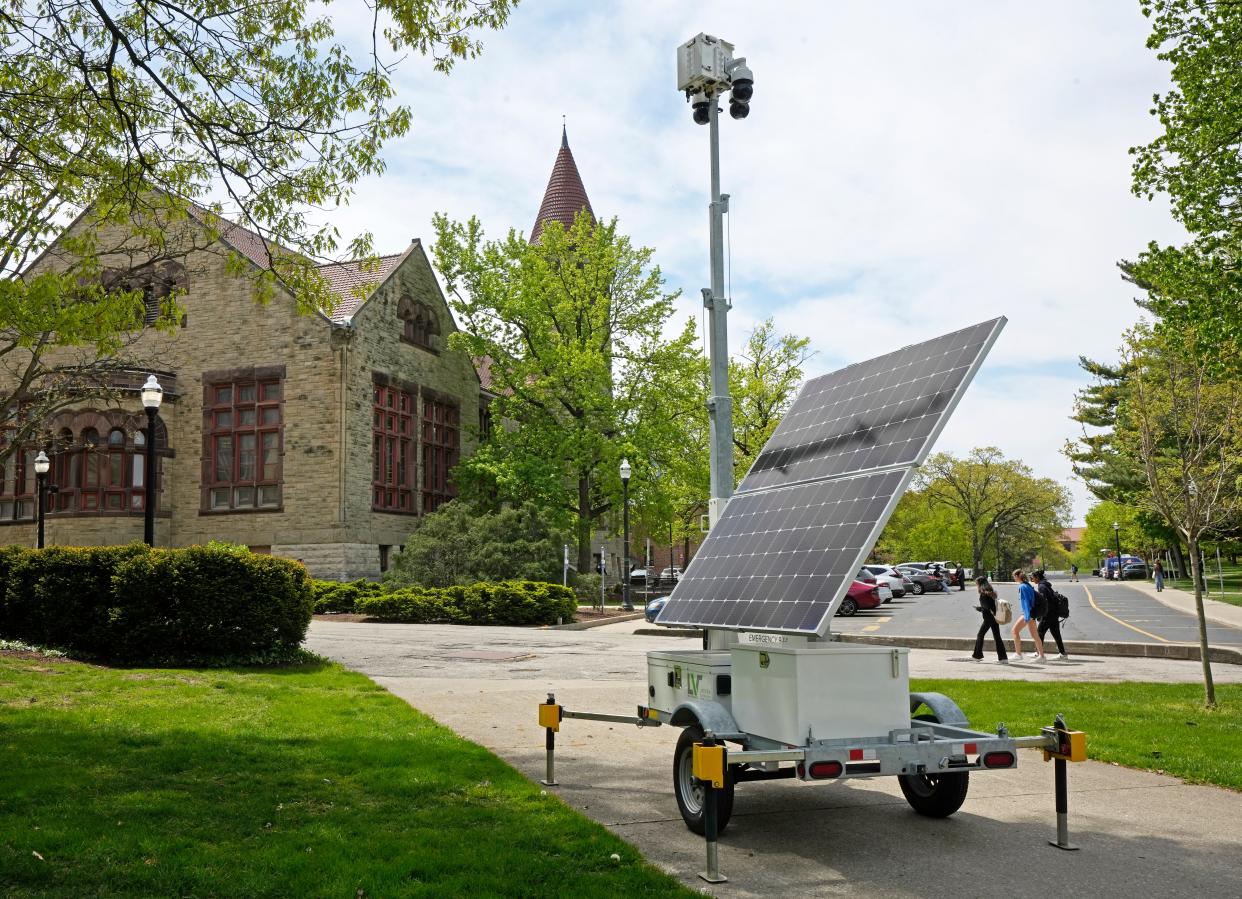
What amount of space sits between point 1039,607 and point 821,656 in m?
14.5

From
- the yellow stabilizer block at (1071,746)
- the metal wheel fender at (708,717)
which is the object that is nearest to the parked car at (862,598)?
the metal wheel fender at (708,717)

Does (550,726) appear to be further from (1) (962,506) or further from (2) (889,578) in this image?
(1) (962,506)

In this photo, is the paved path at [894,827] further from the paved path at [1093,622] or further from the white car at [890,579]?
the white car at [890,579]

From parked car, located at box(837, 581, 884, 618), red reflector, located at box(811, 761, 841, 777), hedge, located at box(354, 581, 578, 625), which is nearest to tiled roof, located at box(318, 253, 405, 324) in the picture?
hedge, located at box(354, 581, 578, 625)

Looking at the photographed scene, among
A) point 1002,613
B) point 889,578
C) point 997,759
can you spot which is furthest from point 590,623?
point 997,759

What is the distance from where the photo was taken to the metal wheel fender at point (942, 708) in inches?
276

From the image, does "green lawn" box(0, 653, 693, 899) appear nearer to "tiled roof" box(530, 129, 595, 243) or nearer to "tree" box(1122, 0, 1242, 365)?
"tree" box(1122, 0, 1242, 365)

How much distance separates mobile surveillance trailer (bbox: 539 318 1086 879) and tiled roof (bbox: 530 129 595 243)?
53022 millimetres

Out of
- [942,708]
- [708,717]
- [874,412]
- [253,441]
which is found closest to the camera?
[708,717]

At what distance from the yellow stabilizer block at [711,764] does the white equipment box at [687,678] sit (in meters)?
1.49

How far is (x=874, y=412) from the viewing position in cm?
807

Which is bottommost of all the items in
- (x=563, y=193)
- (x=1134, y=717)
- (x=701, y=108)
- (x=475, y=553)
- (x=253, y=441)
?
(x=1134, y=717)

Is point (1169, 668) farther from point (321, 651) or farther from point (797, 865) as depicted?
point (321, 651)

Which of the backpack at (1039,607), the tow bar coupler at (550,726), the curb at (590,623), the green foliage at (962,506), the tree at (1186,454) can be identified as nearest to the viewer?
the tow bar coupler at (550,726)
